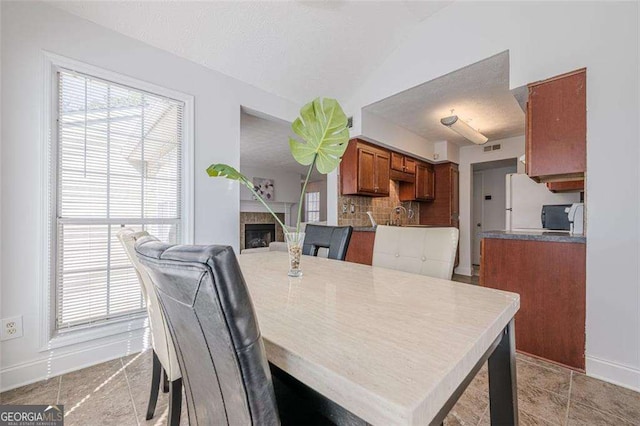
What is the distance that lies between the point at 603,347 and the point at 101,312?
11.5 feet

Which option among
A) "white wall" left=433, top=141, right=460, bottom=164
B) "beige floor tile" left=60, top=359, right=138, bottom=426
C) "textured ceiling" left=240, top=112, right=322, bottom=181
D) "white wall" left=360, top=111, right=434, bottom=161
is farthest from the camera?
"white wall" left=433, top=141, right=460, bottom=164

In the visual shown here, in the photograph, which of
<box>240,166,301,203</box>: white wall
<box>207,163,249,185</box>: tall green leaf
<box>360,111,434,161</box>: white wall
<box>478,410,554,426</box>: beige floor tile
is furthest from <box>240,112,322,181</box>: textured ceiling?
<box>478,410,554,426</box>: beige floor tile

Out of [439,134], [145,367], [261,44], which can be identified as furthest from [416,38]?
[145,367]

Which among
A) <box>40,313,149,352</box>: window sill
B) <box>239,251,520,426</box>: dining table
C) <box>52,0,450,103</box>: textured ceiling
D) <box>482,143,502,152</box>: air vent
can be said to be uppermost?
<box>52,0,450,103</box>: textured ceiling

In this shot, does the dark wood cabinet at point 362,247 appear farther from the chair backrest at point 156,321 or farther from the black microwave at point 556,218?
the chair backrest at point 156,321

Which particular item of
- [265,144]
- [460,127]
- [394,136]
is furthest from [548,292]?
[265,144]

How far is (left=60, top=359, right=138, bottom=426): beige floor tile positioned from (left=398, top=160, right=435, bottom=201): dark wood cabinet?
14.6 ft

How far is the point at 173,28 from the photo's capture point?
220 centimetres

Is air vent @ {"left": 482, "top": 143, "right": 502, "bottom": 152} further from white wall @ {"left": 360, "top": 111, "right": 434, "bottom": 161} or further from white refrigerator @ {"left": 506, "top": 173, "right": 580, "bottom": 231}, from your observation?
white refrigerator @ {"left": 506, "top": 173, "right": 580, "bottom": 231}

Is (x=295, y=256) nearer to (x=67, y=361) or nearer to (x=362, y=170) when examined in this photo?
(x=67, y=361)

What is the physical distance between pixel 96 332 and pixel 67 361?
212 millimetres

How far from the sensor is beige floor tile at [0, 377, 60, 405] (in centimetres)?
153

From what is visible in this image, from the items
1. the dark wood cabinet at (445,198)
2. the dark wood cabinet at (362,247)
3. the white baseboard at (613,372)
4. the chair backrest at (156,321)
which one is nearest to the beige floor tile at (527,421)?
the white baseboard at (613,372)
